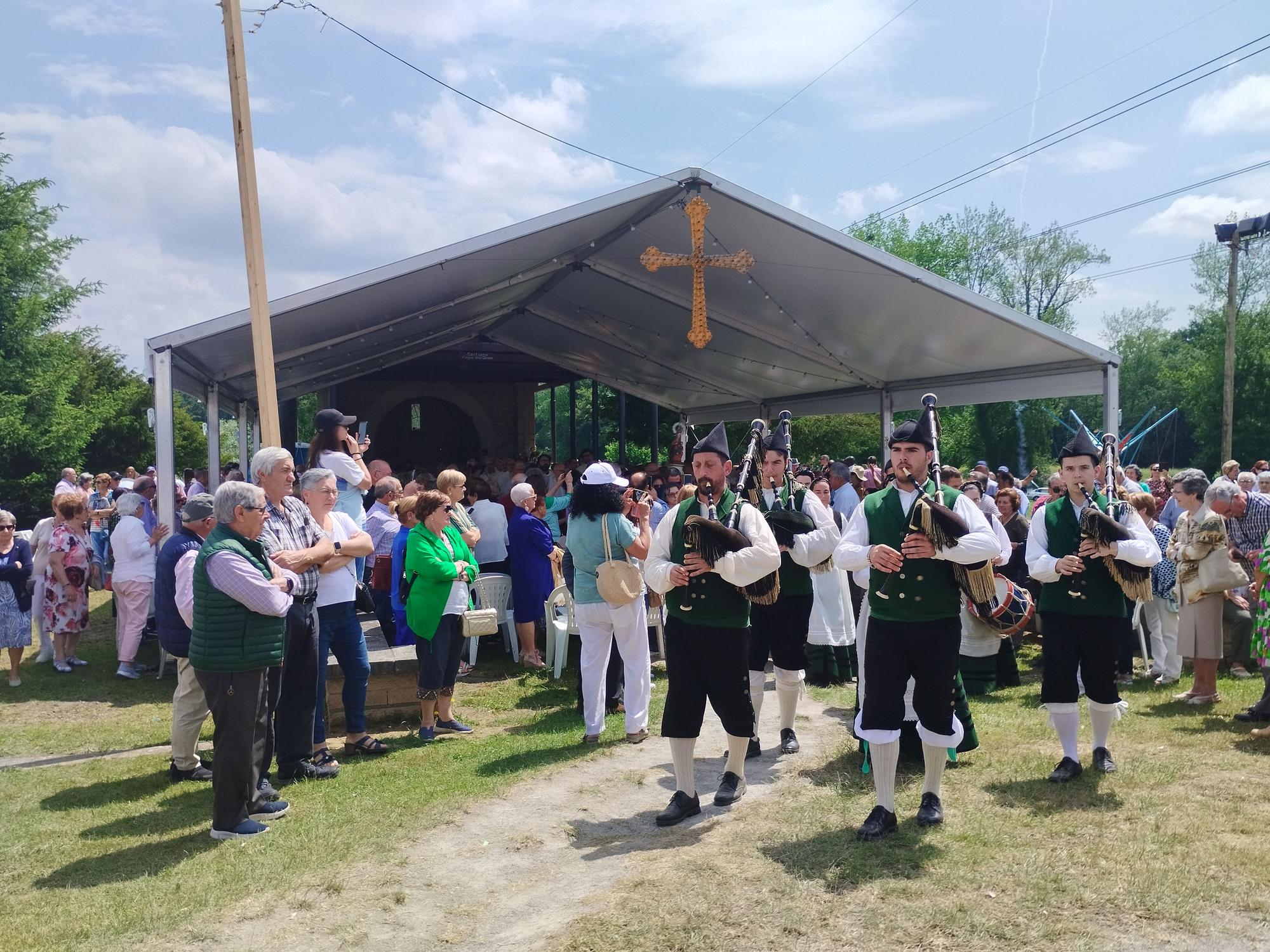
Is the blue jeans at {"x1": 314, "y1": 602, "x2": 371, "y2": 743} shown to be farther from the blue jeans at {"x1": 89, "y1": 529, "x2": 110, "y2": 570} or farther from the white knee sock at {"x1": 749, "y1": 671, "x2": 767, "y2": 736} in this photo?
the blue jeans at {"x1": 89, "y1": 529, "x2": 110, "y2": 570}

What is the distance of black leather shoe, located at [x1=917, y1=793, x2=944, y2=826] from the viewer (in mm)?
4730

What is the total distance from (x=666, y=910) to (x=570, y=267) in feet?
32.6

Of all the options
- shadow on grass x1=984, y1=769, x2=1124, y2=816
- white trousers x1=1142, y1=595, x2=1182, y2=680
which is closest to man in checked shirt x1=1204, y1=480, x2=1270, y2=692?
white trousers x1=1142, y1=595, x2=1182, y2=680

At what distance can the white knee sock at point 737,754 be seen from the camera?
5176mm

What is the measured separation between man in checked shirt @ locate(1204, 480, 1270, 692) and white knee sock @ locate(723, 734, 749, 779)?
381 cm

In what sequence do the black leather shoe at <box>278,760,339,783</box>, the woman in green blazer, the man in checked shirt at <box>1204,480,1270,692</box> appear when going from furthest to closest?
the man in checked shirt at <box>1204,480,1270,692</box> < the woman in green blazer < the black leather shoe at <box>278,760,339,783</box>

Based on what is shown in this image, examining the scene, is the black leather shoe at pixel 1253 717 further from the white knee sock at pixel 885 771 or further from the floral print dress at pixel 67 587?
the floral print dress at pixel 67 587

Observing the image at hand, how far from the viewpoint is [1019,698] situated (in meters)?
7.65

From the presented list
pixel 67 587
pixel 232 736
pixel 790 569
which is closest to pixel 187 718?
pixel 232 736

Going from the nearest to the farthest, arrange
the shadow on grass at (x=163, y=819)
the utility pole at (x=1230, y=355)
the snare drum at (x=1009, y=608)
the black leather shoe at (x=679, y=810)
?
the black leather shoe at (x=679, y=810) → the shadow on grass at (x=163, y=819) → the snare drum at (x=1009, y=608) → the utility pole at (x=1230, y=355)

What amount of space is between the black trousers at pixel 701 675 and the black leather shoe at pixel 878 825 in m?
0.80

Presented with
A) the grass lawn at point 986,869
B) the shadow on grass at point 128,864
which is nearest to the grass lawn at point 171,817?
the shadow on grass at point 128,864

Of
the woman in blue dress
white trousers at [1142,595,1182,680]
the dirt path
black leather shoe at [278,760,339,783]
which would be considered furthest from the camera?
the woman in blue dress

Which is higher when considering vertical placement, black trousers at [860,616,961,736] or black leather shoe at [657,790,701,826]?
black trousers at [860,616,961,736]
